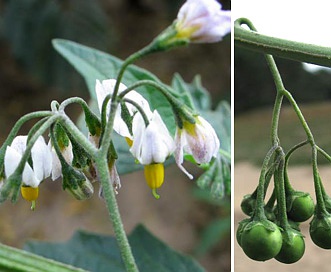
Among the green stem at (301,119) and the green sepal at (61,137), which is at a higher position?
the green stem at (301,119)

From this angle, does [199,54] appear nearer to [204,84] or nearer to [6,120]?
[204,84]

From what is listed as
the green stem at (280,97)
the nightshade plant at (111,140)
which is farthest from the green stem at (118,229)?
the green stem at (280,97)

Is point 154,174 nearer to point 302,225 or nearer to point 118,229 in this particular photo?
point 118,229

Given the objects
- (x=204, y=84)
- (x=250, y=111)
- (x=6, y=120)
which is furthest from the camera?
(x=250, y=111)

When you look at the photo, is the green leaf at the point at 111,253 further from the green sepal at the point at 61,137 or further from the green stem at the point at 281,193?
the green sepal at the point at 61,137

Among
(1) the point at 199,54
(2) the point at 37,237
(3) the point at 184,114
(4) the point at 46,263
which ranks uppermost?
(1) the point at 199,54

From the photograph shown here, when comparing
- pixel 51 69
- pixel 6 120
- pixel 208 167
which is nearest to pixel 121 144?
A: pixel 208 167

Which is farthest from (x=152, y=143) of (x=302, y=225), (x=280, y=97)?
(x=302, y=225)
